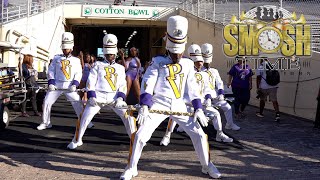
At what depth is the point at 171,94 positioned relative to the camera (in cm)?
579

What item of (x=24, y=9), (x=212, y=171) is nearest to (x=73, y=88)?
(x=212, y=171)

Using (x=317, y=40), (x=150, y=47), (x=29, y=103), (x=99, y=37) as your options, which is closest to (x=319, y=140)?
(x=317, y=40)

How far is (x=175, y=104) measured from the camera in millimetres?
5809

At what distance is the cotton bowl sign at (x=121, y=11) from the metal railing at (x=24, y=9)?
2.60 meters

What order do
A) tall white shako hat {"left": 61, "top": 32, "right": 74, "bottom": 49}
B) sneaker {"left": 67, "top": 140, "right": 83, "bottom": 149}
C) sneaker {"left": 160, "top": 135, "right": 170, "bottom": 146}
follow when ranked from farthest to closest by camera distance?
tall white shako hat {"left": 61, "top": 32, "right": 74, "bottom": 49}
sneaker {"left": 160, "top": 135, "right": 170, "bottom": 146}
sneaker {"left": 67, "top": 140, "right": 83, "bottom": 149}

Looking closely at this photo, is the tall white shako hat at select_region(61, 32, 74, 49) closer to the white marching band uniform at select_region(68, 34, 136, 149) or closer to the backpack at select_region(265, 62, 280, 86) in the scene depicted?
the white marching band uniform at select_region(68, 34, 136, 149)

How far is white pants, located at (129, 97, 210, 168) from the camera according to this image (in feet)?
18.5

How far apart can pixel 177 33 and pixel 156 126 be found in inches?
51.7

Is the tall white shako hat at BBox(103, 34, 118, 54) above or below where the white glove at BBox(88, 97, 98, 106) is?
above

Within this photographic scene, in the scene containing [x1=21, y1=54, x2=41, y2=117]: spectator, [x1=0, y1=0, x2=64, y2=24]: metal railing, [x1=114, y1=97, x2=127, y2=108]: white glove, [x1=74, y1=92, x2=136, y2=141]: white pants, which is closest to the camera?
[x1=114, y1=97, x2=127, y2=108]: white glove

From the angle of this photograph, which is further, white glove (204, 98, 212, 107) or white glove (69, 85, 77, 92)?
white glove (69, 85, 77, 92)

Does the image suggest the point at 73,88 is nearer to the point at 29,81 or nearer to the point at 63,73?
the point at 63,73

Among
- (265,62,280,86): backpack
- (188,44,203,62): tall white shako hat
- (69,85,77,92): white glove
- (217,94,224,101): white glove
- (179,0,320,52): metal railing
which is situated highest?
(179,0,320,52): metal railing

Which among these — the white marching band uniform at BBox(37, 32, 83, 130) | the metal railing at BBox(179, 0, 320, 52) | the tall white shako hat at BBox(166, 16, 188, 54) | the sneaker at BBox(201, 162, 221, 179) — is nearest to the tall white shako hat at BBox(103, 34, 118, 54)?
the white marching band uniform at BBox(37, 32, 83, 130)
